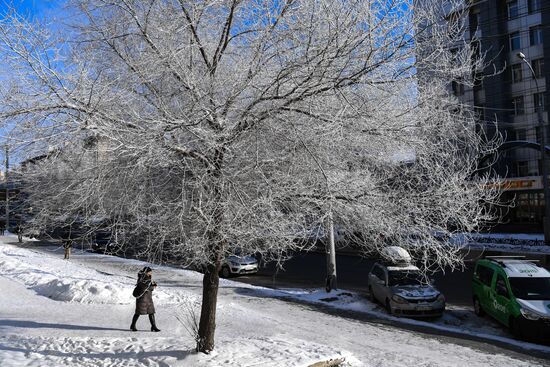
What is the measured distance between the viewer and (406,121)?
666 cm

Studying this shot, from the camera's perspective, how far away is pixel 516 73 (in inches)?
1486

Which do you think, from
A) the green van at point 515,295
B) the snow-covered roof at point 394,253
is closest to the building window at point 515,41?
the green van at point 515,295

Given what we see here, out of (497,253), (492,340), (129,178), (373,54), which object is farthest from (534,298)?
(497,253)

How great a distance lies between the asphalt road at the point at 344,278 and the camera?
16969 millimetres

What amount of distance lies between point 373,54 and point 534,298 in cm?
800

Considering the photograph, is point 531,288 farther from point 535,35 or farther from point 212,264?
point 535,35

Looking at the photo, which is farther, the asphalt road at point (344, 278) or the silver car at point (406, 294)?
the asphalt road at point (344, 278)

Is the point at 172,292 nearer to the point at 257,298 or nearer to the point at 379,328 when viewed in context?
the point at 257,298

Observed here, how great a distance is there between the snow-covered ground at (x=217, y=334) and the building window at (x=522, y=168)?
27.9 m

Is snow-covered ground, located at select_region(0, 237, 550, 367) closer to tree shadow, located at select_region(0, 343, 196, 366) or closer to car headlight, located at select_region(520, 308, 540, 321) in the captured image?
tree shadow, located at select_region(0, 343, 196, 366)

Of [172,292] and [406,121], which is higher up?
[406,121]

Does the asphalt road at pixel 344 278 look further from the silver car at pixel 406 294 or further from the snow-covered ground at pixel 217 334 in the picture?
the snow-covered ground at pixel 217 334

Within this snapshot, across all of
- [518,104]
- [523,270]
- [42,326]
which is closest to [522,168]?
[518,104]

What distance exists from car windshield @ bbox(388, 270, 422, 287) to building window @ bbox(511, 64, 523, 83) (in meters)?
29.2
